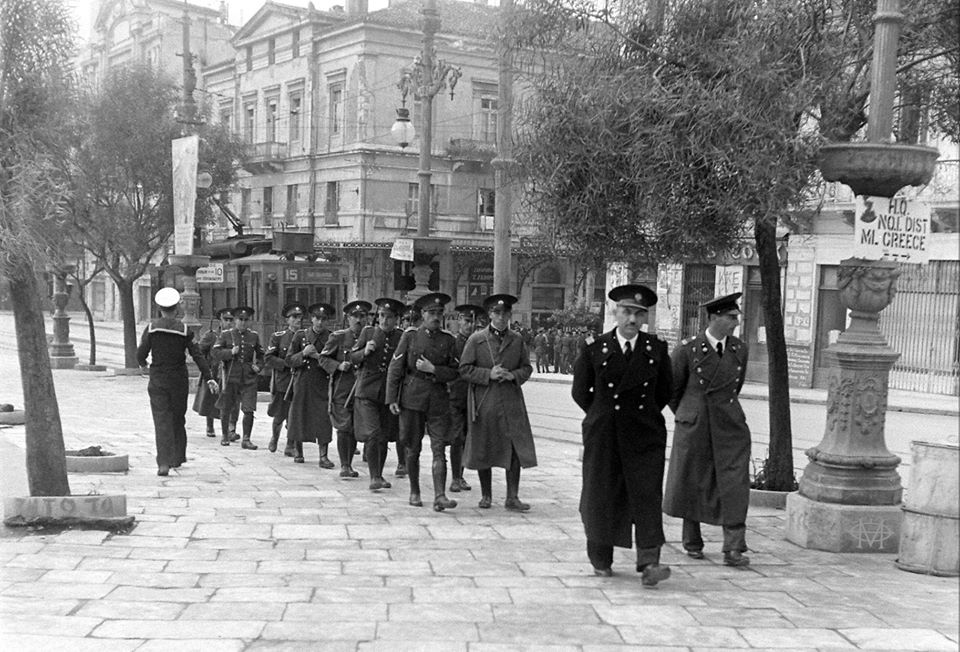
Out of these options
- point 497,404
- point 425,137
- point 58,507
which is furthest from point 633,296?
point 425,137

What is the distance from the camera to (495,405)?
9156mm

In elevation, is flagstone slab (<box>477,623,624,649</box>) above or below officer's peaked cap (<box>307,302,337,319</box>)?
below

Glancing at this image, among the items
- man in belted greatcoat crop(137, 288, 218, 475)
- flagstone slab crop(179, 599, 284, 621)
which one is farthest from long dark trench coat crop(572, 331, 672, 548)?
man in belted greatcoat crop(137, 288, 218, 475)

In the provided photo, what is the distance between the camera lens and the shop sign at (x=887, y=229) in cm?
710

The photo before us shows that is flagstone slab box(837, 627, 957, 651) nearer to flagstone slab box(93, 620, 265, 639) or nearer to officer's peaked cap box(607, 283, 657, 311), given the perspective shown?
officer's peaked cap box(607, 283, 657, 311)

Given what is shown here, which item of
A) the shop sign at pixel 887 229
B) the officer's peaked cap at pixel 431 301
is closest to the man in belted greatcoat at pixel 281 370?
the officer's peaked cap at pixel 431 301

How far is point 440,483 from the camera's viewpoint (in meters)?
9.00

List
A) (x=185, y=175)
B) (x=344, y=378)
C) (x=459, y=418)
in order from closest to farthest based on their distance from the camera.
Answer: (x=459, y=418) → (x=344, y=378) → (x=185, y=175)

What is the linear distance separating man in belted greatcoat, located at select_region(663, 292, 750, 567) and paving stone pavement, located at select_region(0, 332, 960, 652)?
0.36 meters

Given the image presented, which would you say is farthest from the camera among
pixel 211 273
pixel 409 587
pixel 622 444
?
pixel 211 273

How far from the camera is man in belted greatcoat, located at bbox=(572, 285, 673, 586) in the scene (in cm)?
656

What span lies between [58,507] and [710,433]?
4.53 meters

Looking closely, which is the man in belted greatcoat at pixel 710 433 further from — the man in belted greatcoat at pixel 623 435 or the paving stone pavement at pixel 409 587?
the man in belted greatcoat at pixel 623 435

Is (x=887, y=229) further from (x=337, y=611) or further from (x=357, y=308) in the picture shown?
(x=357, y=308)
